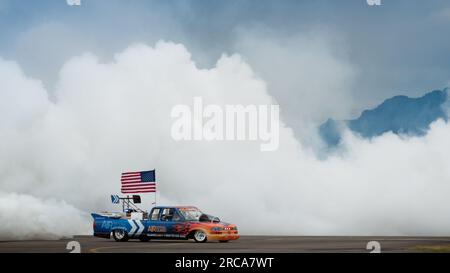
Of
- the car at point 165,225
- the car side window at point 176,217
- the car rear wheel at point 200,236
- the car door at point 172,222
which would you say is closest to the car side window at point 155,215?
the car at point 165,225

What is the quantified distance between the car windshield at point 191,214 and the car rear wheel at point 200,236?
94 centimetres

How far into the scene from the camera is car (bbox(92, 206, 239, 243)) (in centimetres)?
3409

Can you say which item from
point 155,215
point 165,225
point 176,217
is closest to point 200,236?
point 176,217

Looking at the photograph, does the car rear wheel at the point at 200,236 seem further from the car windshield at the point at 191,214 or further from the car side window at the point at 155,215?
the car side window at the point at 155,215

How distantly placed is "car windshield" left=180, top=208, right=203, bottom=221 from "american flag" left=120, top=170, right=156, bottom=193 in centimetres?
549

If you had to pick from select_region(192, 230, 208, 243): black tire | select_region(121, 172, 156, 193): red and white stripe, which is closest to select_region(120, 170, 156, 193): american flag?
select_region(121, 172, 156, 193): red and white stripe

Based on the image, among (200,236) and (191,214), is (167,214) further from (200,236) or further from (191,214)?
(200,236)

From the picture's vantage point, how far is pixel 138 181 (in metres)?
41.3

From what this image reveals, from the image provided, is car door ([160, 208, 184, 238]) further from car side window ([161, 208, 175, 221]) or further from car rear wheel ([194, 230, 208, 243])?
car rear wheel ([194, 230, 208, 243])
